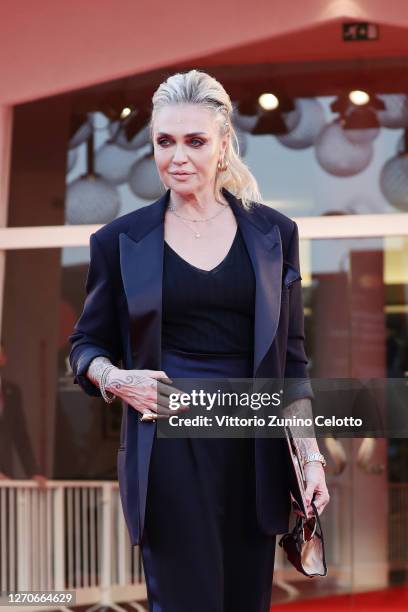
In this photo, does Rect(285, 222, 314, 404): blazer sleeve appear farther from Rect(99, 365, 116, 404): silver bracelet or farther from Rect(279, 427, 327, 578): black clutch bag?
Rect(99, 365, 116, 404): silver bracelet

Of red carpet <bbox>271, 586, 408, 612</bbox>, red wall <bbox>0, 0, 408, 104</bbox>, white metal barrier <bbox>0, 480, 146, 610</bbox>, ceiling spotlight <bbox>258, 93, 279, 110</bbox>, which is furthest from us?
ceiling spotlight <bbox>258, 93, 279, 110</bbox>

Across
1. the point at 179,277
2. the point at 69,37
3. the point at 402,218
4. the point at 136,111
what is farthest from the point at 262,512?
the point at 136,111

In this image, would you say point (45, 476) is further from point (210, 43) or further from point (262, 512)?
point (262, 512)

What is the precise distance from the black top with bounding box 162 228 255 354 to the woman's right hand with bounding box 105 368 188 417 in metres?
0.10

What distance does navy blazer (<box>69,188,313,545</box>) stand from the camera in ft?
7.73

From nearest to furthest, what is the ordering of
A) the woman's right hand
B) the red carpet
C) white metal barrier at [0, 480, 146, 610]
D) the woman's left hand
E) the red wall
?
the woman's right hand, the woman's left hand, the red wall, white metal barrier at [0, 480, 146, 610], the red carpet

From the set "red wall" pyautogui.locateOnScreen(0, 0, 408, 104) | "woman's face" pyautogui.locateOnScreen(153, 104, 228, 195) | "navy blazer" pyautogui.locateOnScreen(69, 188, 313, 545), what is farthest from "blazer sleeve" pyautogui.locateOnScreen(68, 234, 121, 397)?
"red wall" pyautogui.locateOnScreen(0, 0, 408, 104)

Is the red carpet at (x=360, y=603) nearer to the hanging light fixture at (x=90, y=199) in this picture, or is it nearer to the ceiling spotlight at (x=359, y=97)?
the hanging light fixture at (x=90, y=199)

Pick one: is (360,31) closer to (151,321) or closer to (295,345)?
(295,345)

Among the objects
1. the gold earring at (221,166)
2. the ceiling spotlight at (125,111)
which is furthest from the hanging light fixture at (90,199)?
the gold earring at (221,166)

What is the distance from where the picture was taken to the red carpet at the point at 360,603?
6410 mm

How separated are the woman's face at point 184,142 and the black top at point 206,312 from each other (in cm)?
20

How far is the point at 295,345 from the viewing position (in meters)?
2.50

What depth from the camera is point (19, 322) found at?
673 cm
